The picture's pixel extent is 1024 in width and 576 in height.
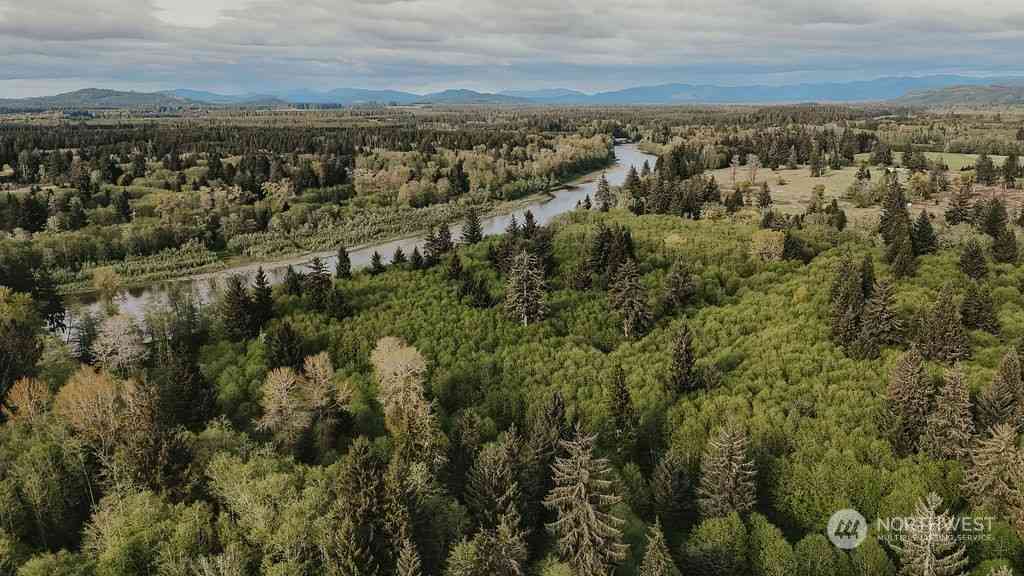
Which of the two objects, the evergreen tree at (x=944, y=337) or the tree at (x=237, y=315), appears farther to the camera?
the tree at (x=237, y=315)

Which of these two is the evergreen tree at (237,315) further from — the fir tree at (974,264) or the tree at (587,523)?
the fir tree at (974,264)

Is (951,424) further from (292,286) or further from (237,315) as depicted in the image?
(292,286)

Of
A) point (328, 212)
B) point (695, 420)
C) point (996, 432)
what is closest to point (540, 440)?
point (695, 420)

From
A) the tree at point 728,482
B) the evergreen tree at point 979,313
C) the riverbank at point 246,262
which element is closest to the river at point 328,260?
the riverbank at point 246,262

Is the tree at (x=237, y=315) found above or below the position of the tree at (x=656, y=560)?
above

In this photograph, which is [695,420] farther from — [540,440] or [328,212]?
[328,212]

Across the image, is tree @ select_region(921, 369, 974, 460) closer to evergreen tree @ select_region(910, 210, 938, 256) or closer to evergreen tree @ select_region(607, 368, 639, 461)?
evergreen tree @ select_region(607, 368, 639, 461)

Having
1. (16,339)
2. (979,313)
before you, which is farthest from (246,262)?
(979,313)
